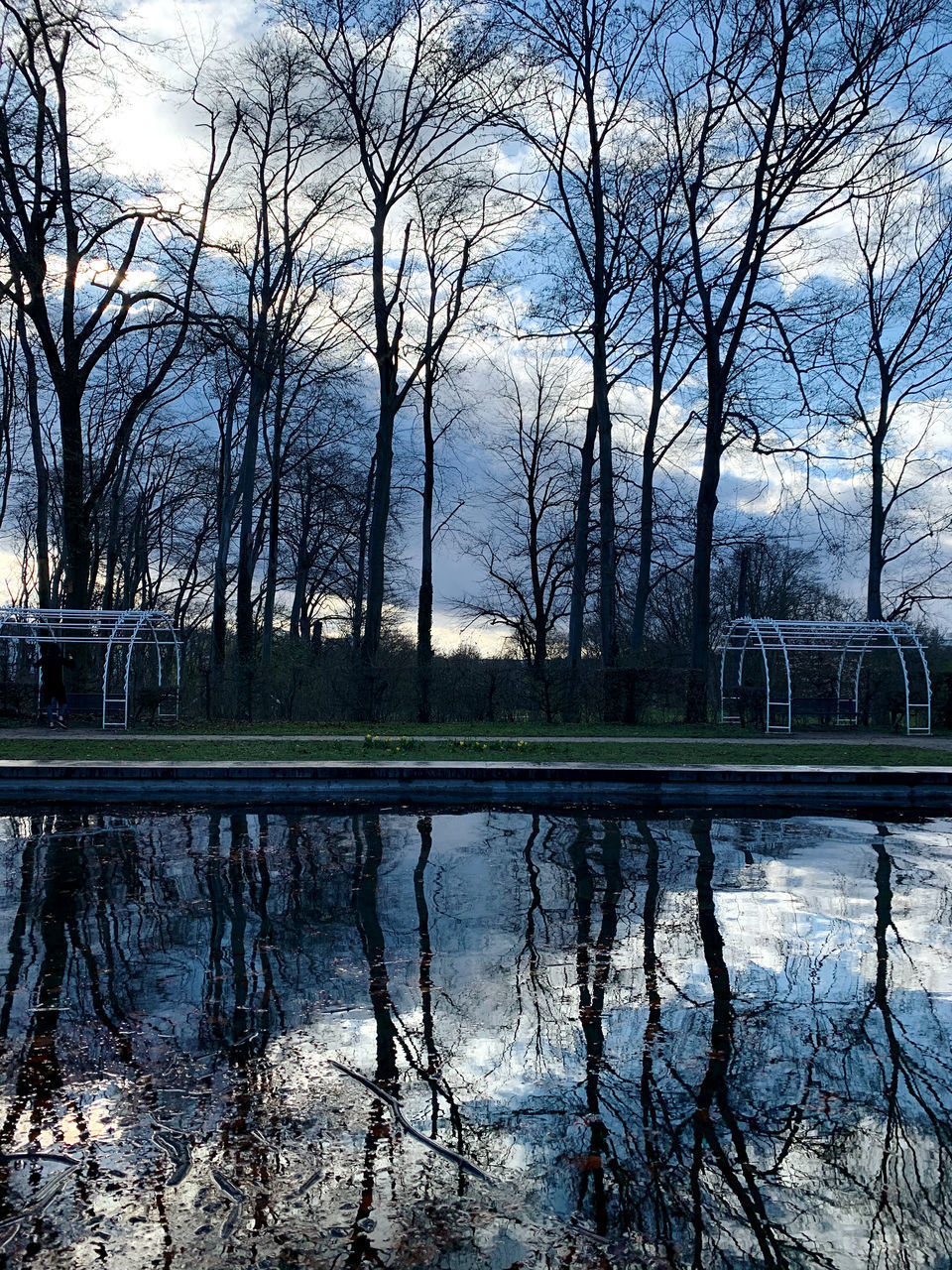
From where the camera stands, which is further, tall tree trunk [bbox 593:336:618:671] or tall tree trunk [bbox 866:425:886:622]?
tall tree trunk [bbox 866:425:886:622]

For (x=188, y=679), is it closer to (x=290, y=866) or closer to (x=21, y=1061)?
(x=290, y=866)

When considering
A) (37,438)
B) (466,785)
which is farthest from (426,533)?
(466,785)

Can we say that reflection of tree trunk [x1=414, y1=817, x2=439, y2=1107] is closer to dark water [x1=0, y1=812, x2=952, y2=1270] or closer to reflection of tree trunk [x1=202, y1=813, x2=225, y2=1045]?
dark water [x1=0, y1=812, x2=952, y2=1270]

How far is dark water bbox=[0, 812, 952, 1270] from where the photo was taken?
3.13 meters

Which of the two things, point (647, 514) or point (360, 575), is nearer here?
point (647, 514)

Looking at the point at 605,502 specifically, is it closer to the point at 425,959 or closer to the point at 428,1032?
the point at 425,959

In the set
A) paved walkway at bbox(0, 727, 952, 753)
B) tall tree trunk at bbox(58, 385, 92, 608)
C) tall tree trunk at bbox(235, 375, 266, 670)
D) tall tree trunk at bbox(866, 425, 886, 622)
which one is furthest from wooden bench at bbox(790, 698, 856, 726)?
tall tree trunk at bbox(58, 385, 92, 608)

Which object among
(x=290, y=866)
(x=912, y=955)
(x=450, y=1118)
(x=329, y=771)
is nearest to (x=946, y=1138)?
(x=450, y=1118)

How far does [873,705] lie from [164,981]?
916 inches

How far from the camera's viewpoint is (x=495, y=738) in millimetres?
18734

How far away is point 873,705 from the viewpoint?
25922 millimetres

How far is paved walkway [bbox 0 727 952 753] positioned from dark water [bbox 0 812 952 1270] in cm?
993

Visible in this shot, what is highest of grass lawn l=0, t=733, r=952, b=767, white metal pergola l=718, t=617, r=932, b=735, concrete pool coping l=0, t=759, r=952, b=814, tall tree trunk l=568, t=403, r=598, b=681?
tall tree trunk l=568, t=403, r=598, b=681

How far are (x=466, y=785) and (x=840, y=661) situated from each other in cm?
1519
